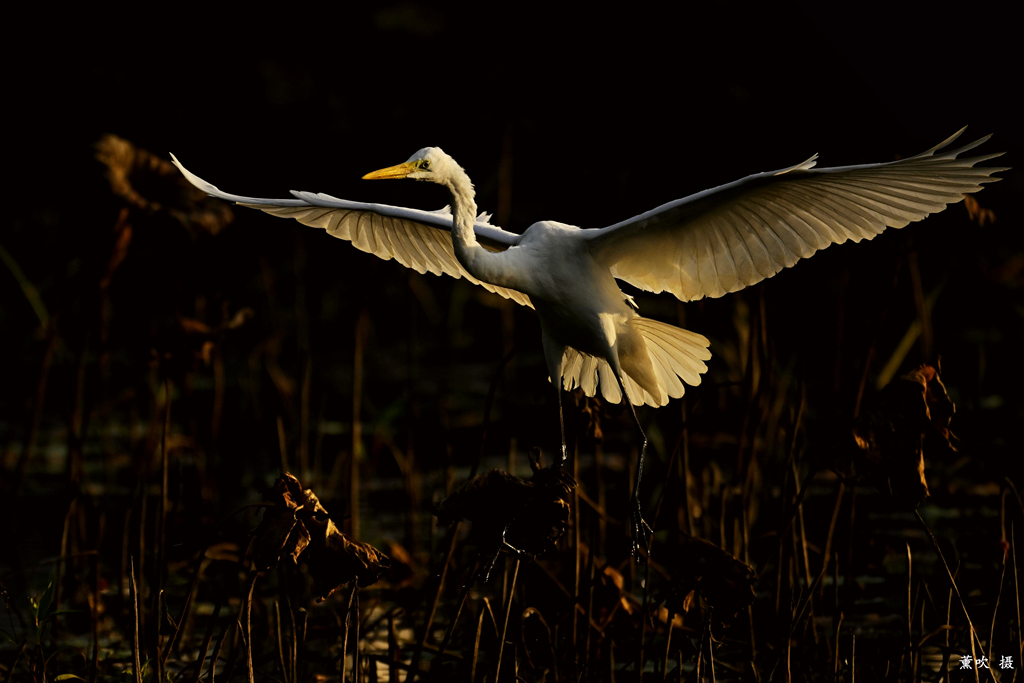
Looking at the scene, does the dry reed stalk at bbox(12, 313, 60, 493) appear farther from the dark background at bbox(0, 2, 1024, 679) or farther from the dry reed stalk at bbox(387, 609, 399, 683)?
the dry reed stalk at bbox(387, 609, 399, 683)

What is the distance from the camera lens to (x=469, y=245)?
3260mm

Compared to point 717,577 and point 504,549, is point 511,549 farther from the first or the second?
point 717,577

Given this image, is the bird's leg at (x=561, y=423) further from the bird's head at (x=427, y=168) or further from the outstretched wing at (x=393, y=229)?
the bird's head at (x=427, y=168)

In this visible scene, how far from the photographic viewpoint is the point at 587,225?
346 inches

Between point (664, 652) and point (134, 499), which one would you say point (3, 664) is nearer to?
point (134, 499)

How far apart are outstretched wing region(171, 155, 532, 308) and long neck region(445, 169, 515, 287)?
23 centimetres

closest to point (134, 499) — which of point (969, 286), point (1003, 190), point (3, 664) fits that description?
point (3, 664)

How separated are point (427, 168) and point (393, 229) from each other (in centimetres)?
68

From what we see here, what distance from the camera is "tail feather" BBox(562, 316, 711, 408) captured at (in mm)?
3543

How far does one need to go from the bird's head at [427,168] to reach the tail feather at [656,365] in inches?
28.0

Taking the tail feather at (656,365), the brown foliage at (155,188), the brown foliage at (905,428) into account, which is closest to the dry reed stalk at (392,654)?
the tail feather at (656,365)

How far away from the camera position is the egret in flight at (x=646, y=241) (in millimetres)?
2959

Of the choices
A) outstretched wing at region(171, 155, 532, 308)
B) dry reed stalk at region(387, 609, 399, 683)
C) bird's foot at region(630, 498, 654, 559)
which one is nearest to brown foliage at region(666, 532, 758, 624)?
bird's foot at region(630, 498, 654, 559)

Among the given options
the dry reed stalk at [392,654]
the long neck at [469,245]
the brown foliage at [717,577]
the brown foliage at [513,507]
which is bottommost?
the dry reed stalk at [392,654]
